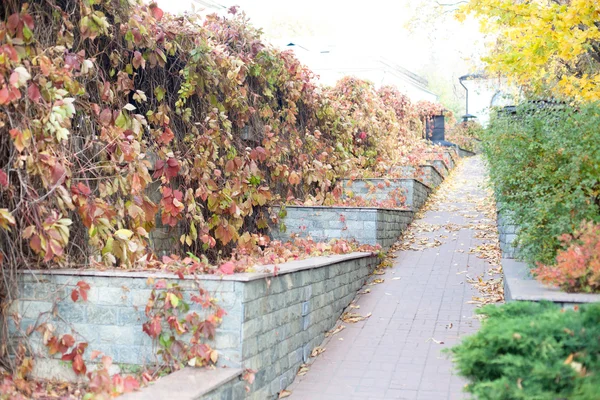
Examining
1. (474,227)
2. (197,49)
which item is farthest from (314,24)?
(197,49)

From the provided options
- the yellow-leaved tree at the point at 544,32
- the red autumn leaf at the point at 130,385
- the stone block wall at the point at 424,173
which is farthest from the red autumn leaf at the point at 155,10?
the stone block wall at the point at 424,173

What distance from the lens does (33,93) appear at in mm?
4871

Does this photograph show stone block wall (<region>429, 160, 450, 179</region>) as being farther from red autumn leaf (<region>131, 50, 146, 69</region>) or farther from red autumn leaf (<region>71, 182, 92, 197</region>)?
red autumn leaf (<region>71, 182, 92, 197</region>)

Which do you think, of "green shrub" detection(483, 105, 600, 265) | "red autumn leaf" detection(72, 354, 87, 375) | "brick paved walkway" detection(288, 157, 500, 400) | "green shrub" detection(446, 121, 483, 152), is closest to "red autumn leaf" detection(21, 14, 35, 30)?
"red autumn leaf" detection(72, 354, 87, 375)

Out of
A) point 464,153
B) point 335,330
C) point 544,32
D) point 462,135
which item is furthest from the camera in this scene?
point 462,135

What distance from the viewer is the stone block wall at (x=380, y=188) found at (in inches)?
472

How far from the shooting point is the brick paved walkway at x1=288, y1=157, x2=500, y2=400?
5672 mm

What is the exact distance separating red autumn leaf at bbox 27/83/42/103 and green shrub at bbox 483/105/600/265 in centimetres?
460

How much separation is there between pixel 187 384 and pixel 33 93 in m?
2.50

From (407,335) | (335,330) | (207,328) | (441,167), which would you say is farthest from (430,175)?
(207,328)

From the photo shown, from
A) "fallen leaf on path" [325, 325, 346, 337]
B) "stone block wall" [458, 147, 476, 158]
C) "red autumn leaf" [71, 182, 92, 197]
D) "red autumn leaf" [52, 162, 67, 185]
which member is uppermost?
"stone block wall" [458, 147, 476, 158]

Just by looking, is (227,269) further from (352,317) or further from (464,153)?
(464,153)

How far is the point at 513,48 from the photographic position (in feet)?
31.1

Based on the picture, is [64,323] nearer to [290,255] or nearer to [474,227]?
[290,255]
